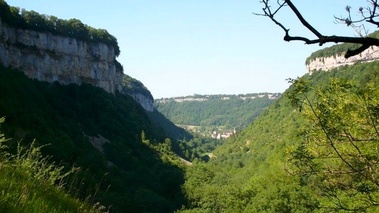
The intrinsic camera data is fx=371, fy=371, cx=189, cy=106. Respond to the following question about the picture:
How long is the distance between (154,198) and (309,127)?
42.4m

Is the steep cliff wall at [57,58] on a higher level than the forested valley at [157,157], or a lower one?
higher

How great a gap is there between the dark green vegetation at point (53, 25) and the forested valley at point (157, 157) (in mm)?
541

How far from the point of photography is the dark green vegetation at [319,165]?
8.98m

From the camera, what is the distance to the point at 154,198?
5125 centimetres

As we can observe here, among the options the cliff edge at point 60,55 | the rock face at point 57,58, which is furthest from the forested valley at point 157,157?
the rock face at point 57,58

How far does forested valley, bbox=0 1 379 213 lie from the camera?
6.40m

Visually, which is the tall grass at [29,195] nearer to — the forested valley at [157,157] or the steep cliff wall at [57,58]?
the forested valley at [157,157]

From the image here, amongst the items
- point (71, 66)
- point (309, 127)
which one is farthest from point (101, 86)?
point (309, 127)

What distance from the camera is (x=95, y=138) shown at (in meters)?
79.4

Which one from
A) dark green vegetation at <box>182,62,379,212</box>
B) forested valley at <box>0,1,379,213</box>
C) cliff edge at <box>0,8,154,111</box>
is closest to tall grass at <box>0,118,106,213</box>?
forested valley at <box>0,1,379,213</box>

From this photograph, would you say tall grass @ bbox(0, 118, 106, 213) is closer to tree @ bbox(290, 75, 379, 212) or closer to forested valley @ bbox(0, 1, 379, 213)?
forested valley @ bbox(0, 1, 379, 213)

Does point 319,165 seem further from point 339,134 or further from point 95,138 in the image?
point 95,138

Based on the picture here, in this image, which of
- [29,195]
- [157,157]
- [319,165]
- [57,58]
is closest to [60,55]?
[57,58]

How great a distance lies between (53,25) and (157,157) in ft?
132
